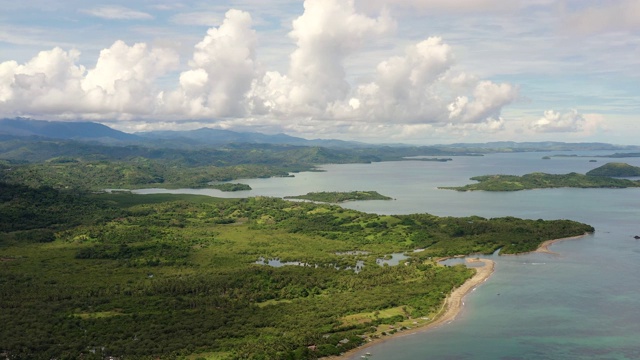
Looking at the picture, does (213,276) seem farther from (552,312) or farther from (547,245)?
(547,245)

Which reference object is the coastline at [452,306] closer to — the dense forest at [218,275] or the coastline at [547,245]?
the dense forest at [218,275]

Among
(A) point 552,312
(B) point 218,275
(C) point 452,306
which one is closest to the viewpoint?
(A) point 552,312

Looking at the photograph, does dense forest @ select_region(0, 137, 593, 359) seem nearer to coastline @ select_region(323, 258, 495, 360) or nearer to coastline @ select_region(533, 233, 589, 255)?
coastline @ select_region(323, 258, 495, 360)

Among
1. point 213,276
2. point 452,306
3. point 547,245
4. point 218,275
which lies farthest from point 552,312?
point 213,276

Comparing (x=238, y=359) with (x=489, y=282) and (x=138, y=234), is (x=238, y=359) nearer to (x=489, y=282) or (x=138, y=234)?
(x=489, y=282)

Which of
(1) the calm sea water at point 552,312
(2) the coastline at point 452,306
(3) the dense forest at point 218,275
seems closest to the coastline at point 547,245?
(1) the calm sea water at point 552,312

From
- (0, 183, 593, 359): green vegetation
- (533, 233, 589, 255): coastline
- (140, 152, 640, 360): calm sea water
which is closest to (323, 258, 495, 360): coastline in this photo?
(140, 152, 640, 360): calm sea water
